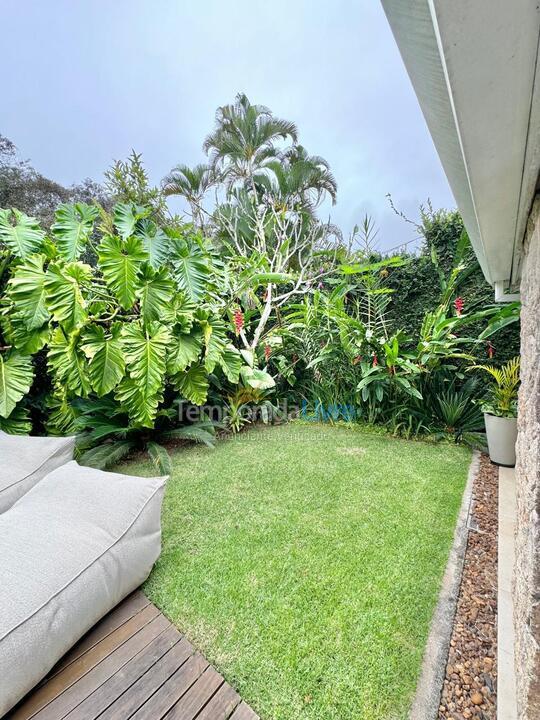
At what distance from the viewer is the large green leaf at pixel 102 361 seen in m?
2.73

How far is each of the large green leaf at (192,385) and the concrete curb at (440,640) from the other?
7.77 feet

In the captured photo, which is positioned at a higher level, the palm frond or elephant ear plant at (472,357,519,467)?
elephant ear plant at (472,357,519,467)

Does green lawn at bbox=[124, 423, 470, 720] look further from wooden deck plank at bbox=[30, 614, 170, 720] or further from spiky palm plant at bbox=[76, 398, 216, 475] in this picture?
spiky palm plant at bbox=[76, 398, 216, 475]

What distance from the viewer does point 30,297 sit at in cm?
278

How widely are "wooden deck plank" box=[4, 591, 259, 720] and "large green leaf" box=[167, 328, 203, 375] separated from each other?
200 cm

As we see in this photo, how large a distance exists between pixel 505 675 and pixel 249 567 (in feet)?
3.54

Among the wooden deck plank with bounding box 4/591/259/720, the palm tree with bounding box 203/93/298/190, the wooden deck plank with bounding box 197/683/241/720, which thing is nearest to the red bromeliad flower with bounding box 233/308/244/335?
the wooden deck plank with bounding box 4/591/259/720

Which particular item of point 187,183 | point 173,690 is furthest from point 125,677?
point 187,183

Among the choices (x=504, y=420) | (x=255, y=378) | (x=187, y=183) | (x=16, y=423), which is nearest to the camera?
(x=504, y=420)

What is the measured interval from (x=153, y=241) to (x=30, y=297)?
1216 mm

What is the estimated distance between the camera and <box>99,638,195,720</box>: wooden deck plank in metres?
1.01

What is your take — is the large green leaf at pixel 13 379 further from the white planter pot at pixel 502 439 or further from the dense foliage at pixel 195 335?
the white planter pot at pixel 502 439

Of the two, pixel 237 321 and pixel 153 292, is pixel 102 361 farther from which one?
pixel 237 321

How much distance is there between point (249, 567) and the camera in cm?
163
